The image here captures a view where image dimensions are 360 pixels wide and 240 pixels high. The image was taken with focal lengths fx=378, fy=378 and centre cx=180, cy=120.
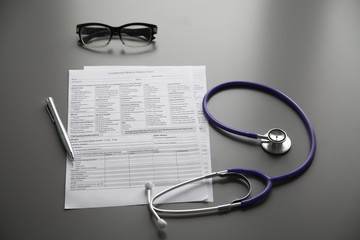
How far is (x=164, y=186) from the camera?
935 mm

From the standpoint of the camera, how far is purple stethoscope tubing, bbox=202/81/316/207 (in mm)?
919

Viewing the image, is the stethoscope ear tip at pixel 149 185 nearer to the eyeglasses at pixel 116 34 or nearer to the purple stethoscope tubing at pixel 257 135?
the purple stethoscope tubing at pixel 257 135

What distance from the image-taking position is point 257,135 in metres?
1.00

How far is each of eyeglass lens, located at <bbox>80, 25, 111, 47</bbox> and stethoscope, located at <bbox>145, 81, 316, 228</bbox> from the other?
39cm

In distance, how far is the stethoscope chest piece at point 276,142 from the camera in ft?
3.24

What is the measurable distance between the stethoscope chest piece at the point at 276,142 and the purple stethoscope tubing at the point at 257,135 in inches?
1.2

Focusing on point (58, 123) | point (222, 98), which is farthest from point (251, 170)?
point (58, 123)

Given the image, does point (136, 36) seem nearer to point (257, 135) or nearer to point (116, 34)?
point (116, 34)

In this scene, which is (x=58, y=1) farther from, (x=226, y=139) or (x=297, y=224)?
(x=297, y=224)

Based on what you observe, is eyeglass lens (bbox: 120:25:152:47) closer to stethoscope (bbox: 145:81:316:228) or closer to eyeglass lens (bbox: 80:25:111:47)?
eyeglass lens (bbox: 80:25:111:47)

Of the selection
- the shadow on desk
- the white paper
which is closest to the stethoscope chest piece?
the white paper

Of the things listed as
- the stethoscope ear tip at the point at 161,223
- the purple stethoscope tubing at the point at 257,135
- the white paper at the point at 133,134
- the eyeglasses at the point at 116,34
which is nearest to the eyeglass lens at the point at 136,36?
the eyeglasses at the point at 116,34

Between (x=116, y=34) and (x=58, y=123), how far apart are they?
1.20ft

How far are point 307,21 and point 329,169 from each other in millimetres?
546
